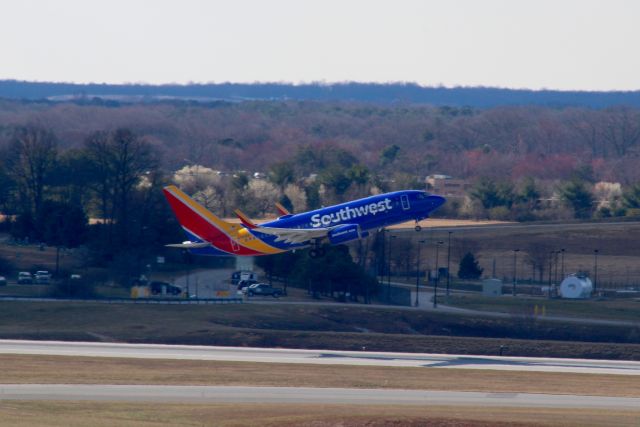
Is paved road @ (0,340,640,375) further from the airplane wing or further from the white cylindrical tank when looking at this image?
the white cylindrical tank

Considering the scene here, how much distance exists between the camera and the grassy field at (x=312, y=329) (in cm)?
10238

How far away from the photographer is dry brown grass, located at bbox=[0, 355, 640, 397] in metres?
76.3

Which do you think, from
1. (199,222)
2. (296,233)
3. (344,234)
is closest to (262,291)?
(199,222)

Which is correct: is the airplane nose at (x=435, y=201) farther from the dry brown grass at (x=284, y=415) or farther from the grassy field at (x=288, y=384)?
the dry brown grass at (x=284, y=415)

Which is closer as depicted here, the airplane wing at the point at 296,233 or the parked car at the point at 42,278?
the airplane wing at the point at 296,233

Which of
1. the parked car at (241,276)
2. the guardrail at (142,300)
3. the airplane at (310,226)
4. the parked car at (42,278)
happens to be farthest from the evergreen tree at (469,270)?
the airplane at (310,226)

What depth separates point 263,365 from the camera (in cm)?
8462

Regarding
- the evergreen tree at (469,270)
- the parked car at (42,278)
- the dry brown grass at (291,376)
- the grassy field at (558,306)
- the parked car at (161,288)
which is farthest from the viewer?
the evergreen tree at (469,270)

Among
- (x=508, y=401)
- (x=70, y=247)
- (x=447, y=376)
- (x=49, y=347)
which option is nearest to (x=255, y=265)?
(x=70, y=247)

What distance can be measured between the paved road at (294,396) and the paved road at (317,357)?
42.5 ft

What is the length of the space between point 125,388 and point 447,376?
73.3ft

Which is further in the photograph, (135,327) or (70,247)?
(70,247)

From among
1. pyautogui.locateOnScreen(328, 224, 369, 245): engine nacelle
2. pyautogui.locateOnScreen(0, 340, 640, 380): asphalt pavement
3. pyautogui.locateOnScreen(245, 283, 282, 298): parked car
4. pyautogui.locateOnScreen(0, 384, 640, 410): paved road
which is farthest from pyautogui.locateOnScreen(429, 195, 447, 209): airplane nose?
pyautogui.locateOnScreen(245, 283, 282, 298): parked car

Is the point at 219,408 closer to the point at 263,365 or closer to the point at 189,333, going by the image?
the point at 263,365
